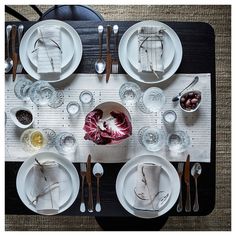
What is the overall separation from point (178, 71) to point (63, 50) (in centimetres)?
40

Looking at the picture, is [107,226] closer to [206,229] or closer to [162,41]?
[206,229]

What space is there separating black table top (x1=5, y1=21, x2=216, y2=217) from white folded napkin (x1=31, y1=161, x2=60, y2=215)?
0.18ft

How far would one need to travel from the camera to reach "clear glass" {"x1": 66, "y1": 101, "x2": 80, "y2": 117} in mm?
1314

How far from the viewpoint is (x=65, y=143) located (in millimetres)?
1316

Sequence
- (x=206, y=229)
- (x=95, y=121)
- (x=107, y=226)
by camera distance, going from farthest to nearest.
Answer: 1. (x=206, y=229)
2. (x=107, y=226)
3. (x=95, y=121)

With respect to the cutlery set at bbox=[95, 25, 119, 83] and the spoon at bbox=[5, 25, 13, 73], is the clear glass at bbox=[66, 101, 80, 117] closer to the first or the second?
the cutlery set at bbox=[95, 25, 119, 83]

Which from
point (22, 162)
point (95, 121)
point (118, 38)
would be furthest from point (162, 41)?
point (22, 162)

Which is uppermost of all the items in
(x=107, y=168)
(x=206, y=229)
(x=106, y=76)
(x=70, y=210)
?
(x=106, y=76)

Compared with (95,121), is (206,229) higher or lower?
lower

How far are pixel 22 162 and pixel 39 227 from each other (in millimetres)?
640

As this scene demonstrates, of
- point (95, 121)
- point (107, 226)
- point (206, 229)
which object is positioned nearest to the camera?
point (95, 121)

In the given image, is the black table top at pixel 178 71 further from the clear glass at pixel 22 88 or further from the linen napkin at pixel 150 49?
the clear glass at pixel 22 88

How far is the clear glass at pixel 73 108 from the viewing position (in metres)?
1.31

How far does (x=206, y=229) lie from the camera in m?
1.82
